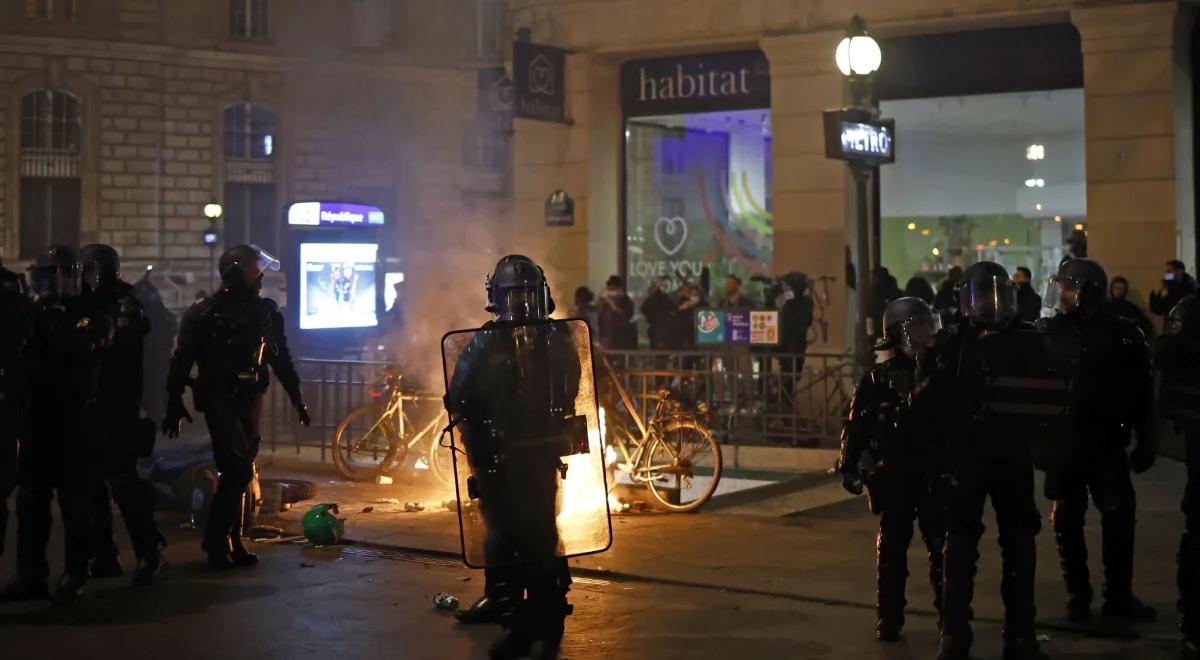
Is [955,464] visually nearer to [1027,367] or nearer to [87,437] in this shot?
[1027,367]

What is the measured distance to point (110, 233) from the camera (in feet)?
131

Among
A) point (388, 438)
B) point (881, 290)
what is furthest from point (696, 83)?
point (388, 438)

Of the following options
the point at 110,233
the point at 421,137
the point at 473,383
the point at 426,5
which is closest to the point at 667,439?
the point at 473,383

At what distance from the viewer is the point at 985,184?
57.9 ft

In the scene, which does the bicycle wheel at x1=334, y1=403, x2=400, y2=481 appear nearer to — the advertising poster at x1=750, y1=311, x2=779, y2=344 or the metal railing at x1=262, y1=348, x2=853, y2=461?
the metal railing at x1=262, y1=348, x2=853, y2=461

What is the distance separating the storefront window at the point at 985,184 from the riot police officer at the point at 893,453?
9916 millimetres

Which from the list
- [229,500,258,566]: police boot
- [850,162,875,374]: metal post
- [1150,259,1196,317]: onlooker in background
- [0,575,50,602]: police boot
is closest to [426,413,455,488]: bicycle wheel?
[229,500,258,566]: police boot

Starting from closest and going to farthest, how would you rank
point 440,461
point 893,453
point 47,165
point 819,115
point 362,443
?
point 893,453, point 440,461, point 362,443, point 819,115, point 47,165

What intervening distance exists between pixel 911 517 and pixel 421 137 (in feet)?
85.3

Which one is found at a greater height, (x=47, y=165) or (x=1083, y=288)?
(x=47, y=165)

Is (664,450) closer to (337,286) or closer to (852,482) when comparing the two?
(852,482)

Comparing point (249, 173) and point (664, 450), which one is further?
point (249, 173)

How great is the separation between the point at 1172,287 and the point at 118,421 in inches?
409

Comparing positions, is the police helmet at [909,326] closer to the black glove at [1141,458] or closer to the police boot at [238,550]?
the black glove at [1141,458]
